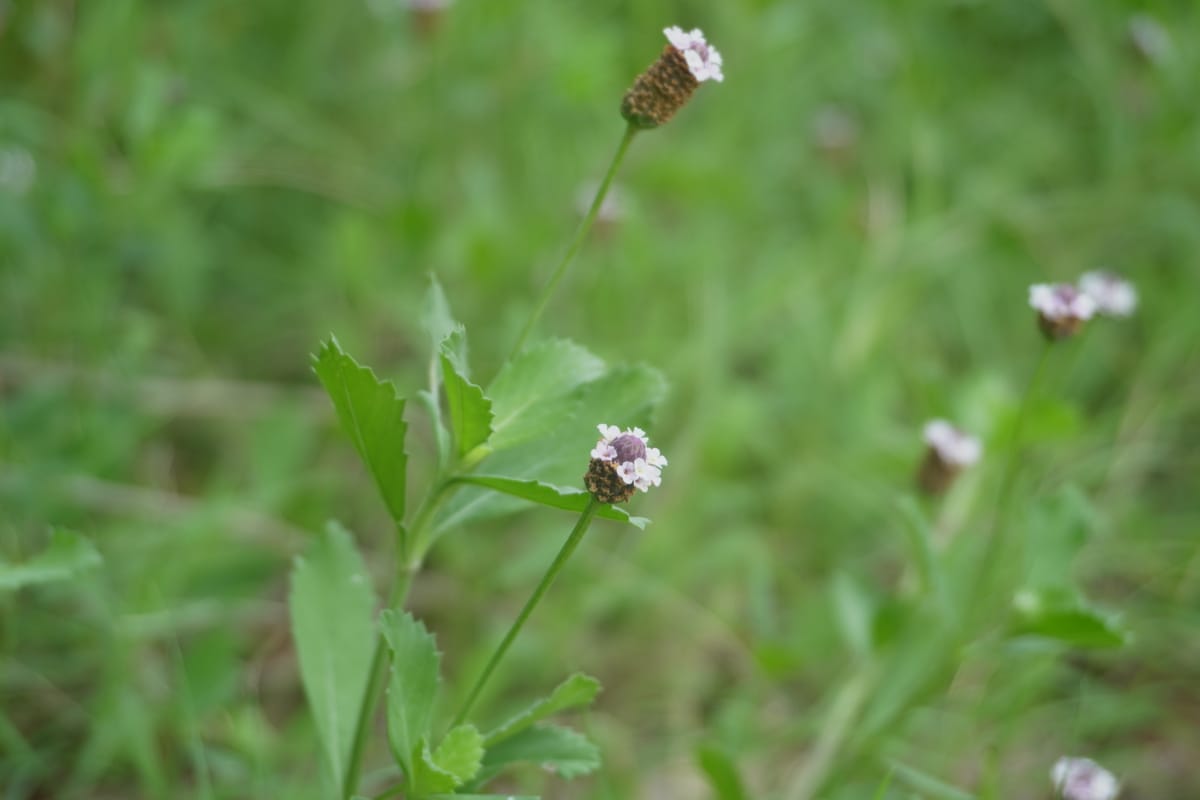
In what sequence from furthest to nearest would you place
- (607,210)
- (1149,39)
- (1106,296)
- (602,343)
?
(1149,39) < (602,343) < (607,210) < (1106,296)

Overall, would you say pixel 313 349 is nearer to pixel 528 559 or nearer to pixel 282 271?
pixel 282 271

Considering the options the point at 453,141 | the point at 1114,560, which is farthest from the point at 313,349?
the point at 1114,560

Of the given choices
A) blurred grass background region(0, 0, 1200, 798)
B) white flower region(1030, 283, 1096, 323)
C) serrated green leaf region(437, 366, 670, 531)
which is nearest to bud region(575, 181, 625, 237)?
blurred grass background region(0, 0, 1200, 798)

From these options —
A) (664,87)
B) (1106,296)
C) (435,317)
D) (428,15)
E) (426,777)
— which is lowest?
(426,777)

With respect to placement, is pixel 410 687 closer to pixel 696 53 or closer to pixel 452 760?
pixel 452 760

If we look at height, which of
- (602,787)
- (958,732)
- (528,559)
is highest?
(528,559)

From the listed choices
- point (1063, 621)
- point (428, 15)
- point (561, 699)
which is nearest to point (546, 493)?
point (561, 699)

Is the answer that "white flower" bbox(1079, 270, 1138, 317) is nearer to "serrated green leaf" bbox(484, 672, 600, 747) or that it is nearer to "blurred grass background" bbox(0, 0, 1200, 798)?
"blurred grass background" bbox(0, 0, 1200, 798)
